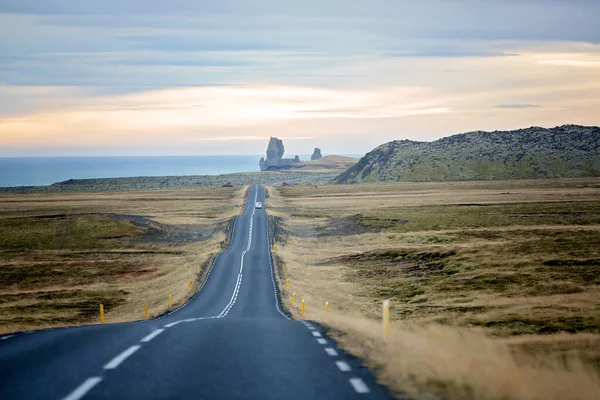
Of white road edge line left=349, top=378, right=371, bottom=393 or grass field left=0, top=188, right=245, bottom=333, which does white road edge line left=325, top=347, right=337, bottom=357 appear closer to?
white road edge line left=349, top=378, right=371, bottom=393

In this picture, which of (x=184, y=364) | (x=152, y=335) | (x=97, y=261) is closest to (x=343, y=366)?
(x=184, y=364)

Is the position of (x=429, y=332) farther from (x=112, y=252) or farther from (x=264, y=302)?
(x=112, y=252)

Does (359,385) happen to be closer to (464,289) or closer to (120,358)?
(120,358)

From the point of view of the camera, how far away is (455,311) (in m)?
33.3

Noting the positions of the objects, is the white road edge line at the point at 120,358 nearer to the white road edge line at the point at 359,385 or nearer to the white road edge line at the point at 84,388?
the white road edge line at the point at 84,388

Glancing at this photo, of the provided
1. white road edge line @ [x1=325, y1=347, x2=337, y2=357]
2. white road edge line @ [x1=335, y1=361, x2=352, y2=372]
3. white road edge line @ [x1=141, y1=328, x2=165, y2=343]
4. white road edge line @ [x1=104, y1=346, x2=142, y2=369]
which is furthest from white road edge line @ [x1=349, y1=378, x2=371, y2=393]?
white road edge line @ [x1=141, y1=328, x2=165, y2=343]

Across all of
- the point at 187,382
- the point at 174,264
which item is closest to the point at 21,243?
the point at 174,264

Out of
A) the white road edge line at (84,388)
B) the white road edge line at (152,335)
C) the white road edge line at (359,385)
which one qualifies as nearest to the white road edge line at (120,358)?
the white road edge line at (84,388)

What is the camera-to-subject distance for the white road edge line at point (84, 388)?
8742 millimetres

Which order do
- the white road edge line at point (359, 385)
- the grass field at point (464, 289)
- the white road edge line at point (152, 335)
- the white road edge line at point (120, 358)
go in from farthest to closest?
the white road edge line at point (152, 335) → the white road edge line at point (120, 358) → the grass field at point (464, 289) → the white road edge line at point (359, 385)

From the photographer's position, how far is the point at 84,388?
9.25m

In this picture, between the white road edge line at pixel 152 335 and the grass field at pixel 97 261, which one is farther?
the grass field at pixel 97 261

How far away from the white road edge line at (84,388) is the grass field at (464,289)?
4.60m

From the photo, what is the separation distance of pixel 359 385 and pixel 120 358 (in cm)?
479
